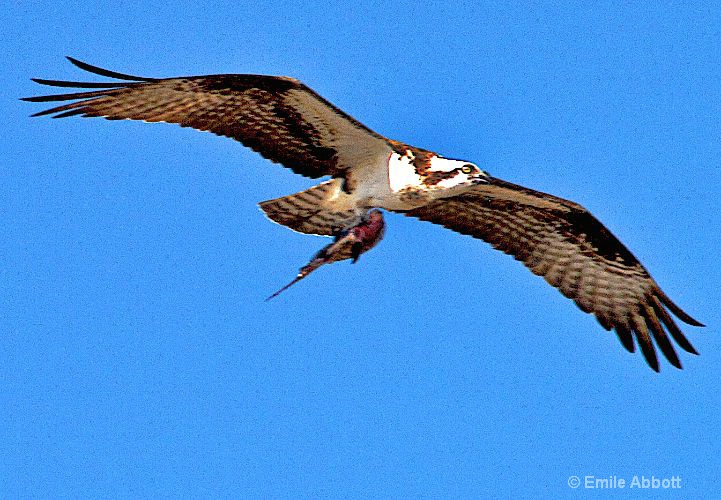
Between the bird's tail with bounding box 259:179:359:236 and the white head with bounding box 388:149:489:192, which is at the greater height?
the white head with bounding box 388:149:489:192

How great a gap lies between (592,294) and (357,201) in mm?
2442

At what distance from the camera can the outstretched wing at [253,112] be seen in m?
10.2

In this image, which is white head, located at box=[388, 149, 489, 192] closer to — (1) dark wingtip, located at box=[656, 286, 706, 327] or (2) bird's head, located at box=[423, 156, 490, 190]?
(2) bird's head, located at box=[423, 156, 490, 190]

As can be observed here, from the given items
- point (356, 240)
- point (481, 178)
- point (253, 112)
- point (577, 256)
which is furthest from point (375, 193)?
point (577, 256)

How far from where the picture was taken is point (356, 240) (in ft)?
34.6

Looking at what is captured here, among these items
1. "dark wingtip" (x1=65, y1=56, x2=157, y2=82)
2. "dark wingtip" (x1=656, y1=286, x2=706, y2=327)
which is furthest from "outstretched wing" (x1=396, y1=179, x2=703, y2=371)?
"dark wingtip" (x1=65, y1=56, x2=157, y2=82)

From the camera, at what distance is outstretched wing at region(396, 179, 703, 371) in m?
11.4

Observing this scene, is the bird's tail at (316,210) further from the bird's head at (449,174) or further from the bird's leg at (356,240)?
the bird's head at (449,174)

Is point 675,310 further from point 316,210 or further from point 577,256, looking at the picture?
point 316,210

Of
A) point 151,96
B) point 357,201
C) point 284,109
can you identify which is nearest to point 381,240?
point 357,201

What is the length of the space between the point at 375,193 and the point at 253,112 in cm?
117

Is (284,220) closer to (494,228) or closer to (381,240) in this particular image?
(381,240)

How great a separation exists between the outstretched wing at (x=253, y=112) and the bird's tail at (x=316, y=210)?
0.63 feet

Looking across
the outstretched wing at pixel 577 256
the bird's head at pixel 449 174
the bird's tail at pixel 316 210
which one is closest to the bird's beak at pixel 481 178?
the bird's head at pixel 449 174
